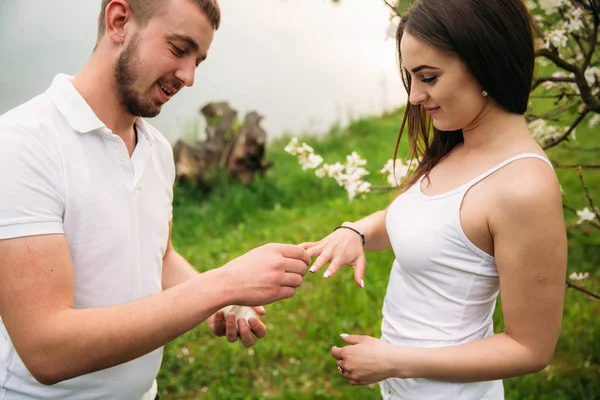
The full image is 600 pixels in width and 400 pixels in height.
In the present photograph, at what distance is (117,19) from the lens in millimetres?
2068

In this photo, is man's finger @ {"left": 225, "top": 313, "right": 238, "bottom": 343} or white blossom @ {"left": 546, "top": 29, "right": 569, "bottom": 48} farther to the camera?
white blossom @ {"left": 546, "top": 29, "right": 569, "bottom": 48}

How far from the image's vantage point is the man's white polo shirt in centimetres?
165

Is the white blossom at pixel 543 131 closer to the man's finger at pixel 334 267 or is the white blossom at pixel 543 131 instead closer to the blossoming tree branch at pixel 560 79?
the blossoming tree branch at pixel 560 79

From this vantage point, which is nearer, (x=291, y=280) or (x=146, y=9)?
(x=291, y=280)

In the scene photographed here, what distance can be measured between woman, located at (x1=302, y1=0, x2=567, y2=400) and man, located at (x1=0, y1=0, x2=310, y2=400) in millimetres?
421

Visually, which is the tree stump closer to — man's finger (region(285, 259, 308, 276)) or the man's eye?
the man's eye

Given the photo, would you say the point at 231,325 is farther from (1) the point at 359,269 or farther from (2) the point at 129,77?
(2) the point at 129,77

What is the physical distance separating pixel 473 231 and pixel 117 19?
1.43m

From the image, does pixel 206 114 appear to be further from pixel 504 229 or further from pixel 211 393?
pixel 504 229

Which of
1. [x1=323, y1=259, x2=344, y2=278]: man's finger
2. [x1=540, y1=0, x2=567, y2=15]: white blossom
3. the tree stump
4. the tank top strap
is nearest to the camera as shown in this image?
the tank top strap

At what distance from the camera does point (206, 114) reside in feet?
28.3

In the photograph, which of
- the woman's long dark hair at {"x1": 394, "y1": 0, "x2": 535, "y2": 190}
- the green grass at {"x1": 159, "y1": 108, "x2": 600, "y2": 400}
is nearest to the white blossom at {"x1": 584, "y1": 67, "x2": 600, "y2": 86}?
the green grass at {"x1": 159, "y1": 108, "x2": 600, "y2": 400}

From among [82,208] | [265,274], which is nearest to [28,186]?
[82,208]

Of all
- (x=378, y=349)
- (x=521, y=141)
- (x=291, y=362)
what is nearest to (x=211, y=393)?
(x=291, y=362)
